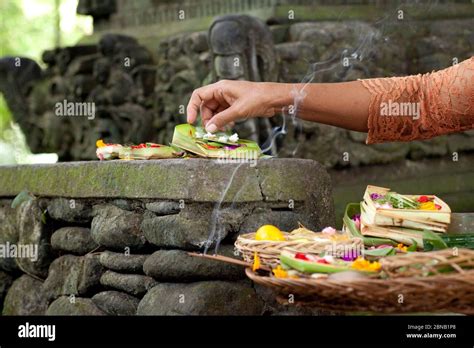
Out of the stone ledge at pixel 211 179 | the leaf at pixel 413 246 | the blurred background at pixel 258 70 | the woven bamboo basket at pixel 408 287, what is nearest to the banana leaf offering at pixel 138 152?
the stone ledge at pixel 211 179

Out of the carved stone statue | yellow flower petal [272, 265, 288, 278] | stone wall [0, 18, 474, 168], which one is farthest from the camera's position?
stone wall [0, 18, 474, 168]

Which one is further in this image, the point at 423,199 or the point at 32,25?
the point at 32,25

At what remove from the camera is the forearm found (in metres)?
3.10

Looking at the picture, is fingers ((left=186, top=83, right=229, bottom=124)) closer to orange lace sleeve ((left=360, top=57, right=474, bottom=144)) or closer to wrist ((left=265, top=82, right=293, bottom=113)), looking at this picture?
wrist ((left=265, top=82, right=293, bottom=113))

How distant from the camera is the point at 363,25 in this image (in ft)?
29.6

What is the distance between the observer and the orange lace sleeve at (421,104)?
3158mm

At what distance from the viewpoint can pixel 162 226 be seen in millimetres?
3869

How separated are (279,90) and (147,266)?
45.0 inches

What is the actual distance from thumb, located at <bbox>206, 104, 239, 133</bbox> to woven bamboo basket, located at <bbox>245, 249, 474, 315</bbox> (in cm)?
72

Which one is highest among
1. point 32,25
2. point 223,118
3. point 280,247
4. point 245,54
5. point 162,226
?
point 223,118

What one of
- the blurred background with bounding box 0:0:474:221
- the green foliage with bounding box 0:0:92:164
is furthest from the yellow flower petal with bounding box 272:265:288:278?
→ the green foliage with bounding box 0:0:92:164

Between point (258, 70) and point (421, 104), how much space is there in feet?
17.4

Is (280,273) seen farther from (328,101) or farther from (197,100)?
(197,100)

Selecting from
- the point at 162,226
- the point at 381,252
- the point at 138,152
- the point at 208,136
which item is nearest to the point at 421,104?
the point at 381,252
